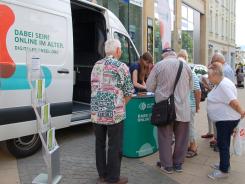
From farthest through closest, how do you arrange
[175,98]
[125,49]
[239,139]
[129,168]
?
[125,49] < [129,168] < [175,98] < [239,139]

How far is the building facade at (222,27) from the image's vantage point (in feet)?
116

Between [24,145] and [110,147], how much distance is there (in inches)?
71.9

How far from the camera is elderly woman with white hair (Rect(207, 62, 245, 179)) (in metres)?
4.58

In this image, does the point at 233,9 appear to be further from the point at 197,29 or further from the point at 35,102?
the point at 35,102

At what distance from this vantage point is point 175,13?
23.7m

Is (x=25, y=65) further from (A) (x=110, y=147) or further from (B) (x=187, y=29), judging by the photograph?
(B) (x=187, y=29)

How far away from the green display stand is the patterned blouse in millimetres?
1138

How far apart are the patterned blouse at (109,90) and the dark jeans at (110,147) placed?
0.38 feet

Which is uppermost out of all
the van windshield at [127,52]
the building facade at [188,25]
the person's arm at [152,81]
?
the building facade at [188,25]

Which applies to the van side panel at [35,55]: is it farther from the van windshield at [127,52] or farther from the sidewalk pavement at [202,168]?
the van windshield at [127,52]

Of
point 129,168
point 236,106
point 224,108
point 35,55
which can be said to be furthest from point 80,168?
point 236,106

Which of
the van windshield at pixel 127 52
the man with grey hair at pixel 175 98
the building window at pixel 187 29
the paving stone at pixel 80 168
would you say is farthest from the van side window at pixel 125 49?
the building window at pixel 187 29

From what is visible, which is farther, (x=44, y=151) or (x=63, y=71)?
(x=63, y=71)

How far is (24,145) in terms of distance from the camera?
18.5ft
